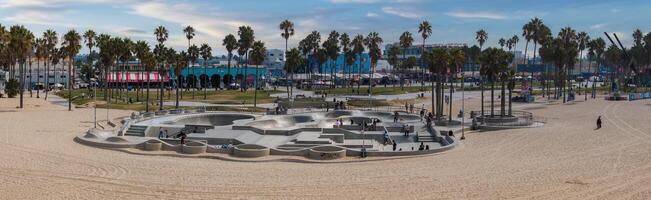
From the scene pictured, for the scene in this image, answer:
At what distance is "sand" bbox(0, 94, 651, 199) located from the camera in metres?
27.9

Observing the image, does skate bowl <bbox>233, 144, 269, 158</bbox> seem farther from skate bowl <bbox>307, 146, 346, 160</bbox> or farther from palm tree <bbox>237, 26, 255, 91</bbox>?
palm tree <bbox>237, 26, 255, 91</bbox>

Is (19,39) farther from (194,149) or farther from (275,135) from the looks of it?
(194,149)

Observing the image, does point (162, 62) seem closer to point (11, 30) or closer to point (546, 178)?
point (11, 30)

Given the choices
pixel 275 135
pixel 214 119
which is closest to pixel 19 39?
pixel 214 119

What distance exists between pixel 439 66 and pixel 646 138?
2346 centimetres

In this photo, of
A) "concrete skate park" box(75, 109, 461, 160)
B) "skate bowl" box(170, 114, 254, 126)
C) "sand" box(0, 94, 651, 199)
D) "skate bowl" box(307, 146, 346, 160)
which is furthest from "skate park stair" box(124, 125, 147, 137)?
"skate bowl" box(307, 146, 346, 160)

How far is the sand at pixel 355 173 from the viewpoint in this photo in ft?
91.7

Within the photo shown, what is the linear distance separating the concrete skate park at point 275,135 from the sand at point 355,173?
2.05 metres

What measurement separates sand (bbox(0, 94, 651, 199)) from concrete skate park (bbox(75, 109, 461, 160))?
2052 mm

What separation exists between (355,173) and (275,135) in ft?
62.2

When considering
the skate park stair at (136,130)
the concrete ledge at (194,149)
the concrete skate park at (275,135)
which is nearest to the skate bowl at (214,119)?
the concrete skate park at (275,135)

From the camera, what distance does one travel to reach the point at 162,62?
3108 inches

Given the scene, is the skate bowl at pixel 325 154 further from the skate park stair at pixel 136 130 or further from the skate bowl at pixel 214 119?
the skate bowl at pixel 214 119

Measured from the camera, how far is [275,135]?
51.8 m
